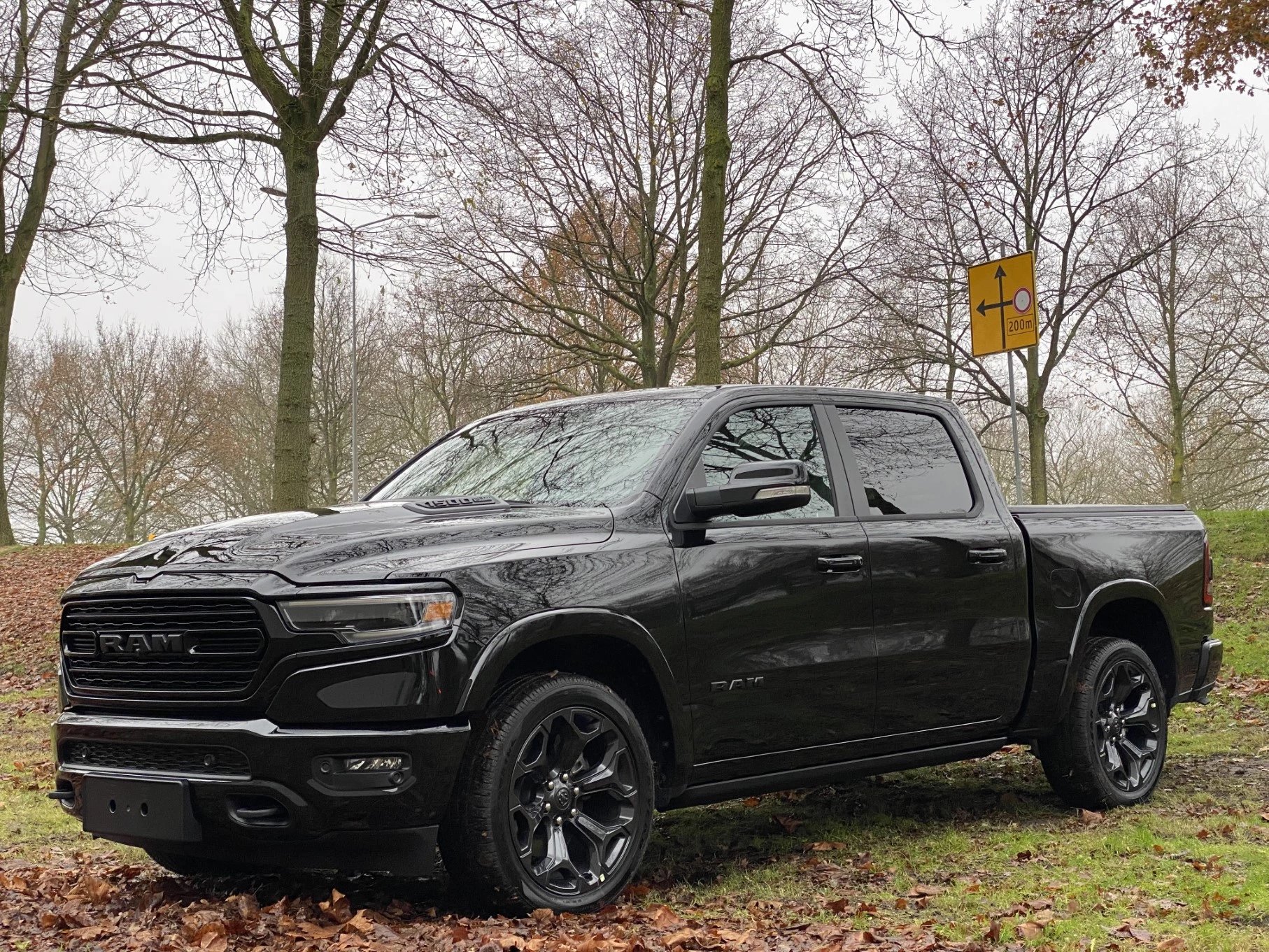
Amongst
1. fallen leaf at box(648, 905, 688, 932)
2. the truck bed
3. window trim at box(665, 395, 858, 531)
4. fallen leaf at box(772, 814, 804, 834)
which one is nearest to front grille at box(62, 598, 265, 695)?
fallen leaf at box(648, 905, 688, 932)

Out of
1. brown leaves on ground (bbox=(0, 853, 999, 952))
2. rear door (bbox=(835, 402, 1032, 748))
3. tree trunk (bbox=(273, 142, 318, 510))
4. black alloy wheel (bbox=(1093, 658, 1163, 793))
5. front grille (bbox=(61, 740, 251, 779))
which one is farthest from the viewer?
tree trunk (bbox=(273, 142, 318, 510))

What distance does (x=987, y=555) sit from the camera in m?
5.98

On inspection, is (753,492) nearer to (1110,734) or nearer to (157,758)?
(157,758)

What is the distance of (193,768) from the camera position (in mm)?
4031

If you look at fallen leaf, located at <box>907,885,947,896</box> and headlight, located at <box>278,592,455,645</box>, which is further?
fallen leaf, located at <box>907,885,947,896</box>

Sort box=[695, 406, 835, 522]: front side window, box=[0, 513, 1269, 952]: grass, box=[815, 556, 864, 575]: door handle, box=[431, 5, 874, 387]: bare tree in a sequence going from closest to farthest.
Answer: box=[0, 513, 1269, 952]: grass < box=[695, 406, 835, 522]: front side window < box=[815, 556, 864, 575]: door handle < box=[431, 5, 874, 387]: bare tree

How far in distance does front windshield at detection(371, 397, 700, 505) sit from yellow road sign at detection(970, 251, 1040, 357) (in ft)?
19.7

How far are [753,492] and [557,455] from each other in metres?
0.96

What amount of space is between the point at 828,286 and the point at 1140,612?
16.5 meters

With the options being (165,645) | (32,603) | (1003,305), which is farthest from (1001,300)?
(32,603)

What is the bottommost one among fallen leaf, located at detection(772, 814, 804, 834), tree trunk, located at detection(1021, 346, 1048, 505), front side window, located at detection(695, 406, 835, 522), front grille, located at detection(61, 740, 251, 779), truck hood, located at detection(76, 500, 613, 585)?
fallen leaf, located at detection(772, 814, 804, 834)

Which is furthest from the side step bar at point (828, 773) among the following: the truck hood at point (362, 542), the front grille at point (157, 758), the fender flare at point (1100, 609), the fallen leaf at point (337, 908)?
the front grille at point (157, 758)

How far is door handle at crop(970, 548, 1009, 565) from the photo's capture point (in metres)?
5.92

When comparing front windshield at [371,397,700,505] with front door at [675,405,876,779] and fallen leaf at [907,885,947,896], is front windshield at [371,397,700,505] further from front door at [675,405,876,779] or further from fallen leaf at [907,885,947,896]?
fallen leaf at [907,885,947,896]
